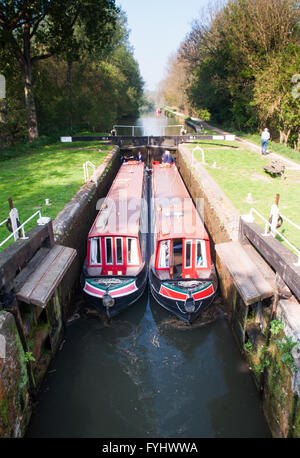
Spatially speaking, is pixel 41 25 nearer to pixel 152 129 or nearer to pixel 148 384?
pixel 148 384

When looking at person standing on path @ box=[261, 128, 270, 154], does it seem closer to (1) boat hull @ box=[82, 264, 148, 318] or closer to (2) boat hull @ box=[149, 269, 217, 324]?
(2) boat hull @ box=[149, 269, 217, 324]

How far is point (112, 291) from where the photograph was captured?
7.93 metres

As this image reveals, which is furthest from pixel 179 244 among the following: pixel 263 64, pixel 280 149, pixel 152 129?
pixel 152 129

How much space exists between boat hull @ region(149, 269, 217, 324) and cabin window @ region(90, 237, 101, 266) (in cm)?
178

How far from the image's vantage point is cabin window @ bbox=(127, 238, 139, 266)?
8.75 meters

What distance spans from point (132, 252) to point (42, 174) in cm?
857

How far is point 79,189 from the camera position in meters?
12.5

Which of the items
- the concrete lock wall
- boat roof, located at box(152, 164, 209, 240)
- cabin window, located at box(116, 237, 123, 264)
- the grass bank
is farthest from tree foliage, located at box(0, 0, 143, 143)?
cabin window, located at box(116, 237, 123, 264)

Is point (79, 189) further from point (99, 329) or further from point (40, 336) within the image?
point (40, 336)

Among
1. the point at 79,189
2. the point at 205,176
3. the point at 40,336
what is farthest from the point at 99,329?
the point at 205,176

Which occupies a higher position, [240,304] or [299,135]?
[299,135]

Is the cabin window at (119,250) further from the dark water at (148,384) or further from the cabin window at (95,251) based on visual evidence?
the dark water at (148,384)

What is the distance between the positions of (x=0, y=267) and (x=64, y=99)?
2644cm

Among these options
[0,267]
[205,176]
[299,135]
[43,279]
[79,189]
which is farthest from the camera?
[299,135]
